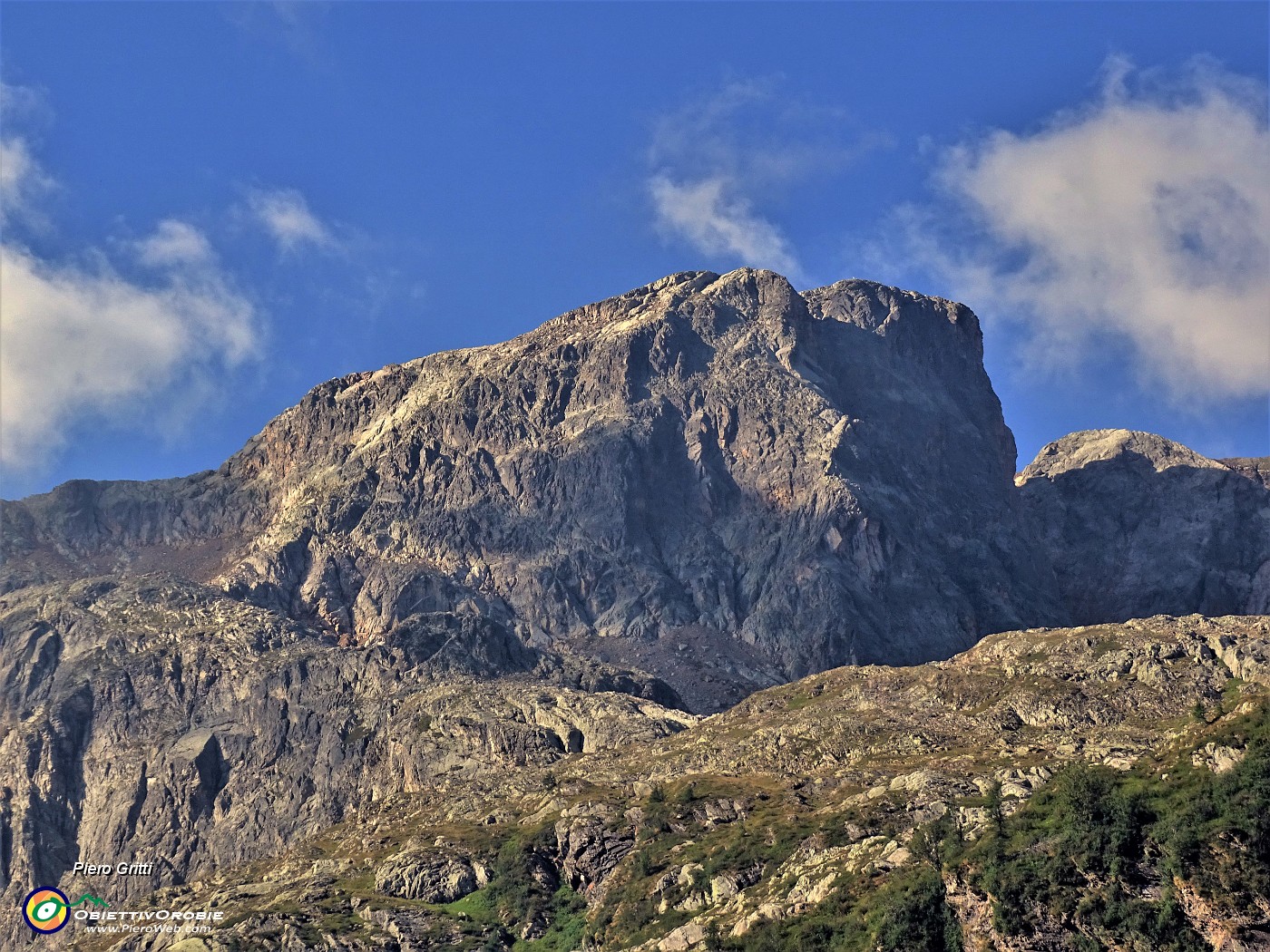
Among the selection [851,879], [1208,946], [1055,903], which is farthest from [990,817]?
[1208,946]

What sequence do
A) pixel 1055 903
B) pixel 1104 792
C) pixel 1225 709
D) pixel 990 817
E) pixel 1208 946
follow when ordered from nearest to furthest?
pixel 1208 946, pixel 1055 903, pixel 1104 792, pixel 990 817, pixel 1225 709

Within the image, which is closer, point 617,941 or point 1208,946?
point 1208,946

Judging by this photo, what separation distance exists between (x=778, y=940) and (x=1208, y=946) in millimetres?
39898

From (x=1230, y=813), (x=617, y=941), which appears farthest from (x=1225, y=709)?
(x=617, y=941)

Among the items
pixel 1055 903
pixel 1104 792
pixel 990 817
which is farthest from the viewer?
pixel 990 817

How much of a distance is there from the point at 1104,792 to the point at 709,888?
46236 mm

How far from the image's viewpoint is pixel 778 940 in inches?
6732

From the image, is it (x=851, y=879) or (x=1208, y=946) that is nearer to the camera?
(x=1208, y=946)

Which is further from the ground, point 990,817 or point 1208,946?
point 990,817

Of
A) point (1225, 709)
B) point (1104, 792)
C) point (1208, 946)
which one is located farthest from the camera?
point (1225, 709)

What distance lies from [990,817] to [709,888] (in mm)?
32928

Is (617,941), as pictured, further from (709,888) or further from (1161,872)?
(1161,872)

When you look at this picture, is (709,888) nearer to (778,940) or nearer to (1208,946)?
(778,940)

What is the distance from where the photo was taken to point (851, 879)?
176 metres
